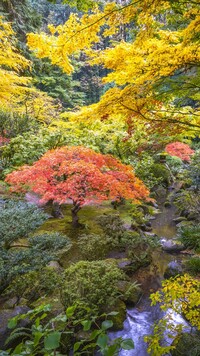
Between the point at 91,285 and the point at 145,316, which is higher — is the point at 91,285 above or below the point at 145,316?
above

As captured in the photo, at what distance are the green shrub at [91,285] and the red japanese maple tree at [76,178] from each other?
1.64 meters

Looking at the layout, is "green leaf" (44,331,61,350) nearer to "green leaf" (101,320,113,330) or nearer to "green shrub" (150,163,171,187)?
"green leaf" (101,320,113,330)

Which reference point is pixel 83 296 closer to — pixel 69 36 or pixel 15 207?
pixel 15 207

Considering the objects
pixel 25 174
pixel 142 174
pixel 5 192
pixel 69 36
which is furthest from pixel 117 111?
pixel 142 174

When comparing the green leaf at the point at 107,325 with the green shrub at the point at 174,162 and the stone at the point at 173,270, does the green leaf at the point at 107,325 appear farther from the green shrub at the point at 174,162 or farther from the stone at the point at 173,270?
the green shrub at the point at 174,162

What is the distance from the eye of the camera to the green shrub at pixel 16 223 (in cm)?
345

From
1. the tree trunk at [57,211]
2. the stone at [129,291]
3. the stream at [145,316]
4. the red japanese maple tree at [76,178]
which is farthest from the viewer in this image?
the tree trunk at [57,211]

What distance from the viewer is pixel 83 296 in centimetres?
344

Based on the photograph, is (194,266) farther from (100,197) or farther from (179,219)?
(179,219)

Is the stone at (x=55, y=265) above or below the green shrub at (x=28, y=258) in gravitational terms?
below

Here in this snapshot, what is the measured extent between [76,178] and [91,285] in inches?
88.8

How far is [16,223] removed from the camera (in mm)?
3584

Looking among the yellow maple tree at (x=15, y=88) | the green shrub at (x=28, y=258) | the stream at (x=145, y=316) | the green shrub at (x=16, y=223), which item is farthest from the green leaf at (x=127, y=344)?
the yellow maple tree at (x=15, y=88)

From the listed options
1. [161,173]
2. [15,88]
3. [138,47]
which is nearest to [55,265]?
[138,47]
